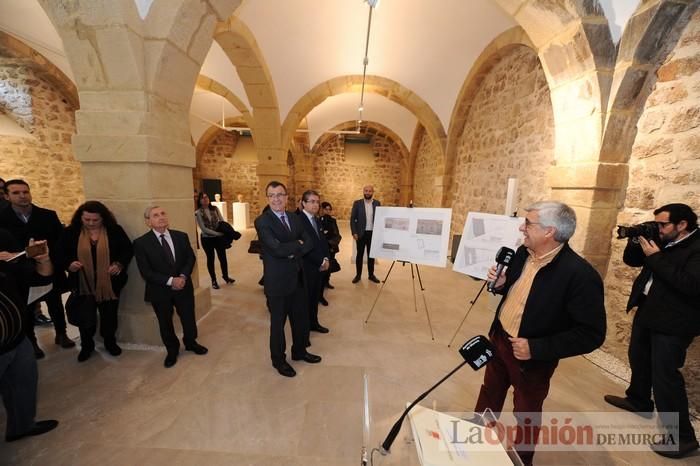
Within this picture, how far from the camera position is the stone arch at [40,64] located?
5.98 meters

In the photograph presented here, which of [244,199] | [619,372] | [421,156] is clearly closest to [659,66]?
[619,372]

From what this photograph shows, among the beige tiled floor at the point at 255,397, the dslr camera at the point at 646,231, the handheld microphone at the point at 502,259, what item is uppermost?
the dslr camera at the point at 646,231

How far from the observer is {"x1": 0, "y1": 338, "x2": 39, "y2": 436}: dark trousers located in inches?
64.2

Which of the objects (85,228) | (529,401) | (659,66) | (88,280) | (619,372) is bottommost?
(619,372)

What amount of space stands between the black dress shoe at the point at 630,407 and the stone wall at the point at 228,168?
1235 cm

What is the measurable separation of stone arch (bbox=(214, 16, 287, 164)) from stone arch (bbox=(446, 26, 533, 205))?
407 centimetres

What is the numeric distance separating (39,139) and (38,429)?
8680 millimetres

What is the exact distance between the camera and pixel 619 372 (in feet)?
8.59

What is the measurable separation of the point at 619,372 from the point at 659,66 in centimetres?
287

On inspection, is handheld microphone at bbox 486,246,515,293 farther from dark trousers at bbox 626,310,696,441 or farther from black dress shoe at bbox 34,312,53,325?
black dress shoe at bbox 34,312,53,325

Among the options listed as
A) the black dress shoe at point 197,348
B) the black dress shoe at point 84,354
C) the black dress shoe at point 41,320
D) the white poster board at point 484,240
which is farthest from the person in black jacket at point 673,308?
the black dress shoe at point 41,320

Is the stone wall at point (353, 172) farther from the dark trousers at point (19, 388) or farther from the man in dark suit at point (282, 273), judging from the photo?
the dark trousers at point (19, 388)

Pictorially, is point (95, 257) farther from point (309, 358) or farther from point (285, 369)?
point (309, 358)

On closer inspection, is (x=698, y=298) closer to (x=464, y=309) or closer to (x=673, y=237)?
(x=673, y=237)
